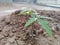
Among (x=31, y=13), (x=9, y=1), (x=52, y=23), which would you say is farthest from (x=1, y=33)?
(x=9, y=1)

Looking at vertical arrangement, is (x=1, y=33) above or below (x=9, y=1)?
above

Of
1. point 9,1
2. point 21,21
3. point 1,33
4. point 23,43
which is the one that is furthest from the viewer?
point 9,1

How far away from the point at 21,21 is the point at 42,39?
1.27ft

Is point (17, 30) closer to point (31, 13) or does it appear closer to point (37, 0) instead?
point (31, 13)

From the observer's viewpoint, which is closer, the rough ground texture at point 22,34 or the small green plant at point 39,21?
the small green plant at point 39,21

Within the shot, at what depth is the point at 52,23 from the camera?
7.93ft

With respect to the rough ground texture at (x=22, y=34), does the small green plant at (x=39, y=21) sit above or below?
above

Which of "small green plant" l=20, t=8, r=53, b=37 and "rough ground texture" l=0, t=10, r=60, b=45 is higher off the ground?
"small green plant" l=20, t=8, r=53, b=37

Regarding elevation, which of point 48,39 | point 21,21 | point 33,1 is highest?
point 21,21

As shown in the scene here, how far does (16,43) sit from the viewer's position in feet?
6.46

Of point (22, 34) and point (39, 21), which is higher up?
point (39, 21)

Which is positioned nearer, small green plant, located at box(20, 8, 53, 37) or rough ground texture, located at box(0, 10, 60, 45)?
small green plant, located at box(20, 8, 53, 37)

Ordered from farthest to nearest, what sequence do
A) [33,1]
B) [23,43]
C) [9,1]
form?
[33,1] → [9,1] → [23,43]

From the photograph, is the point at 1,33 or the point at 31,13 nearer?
the point at 1,33
